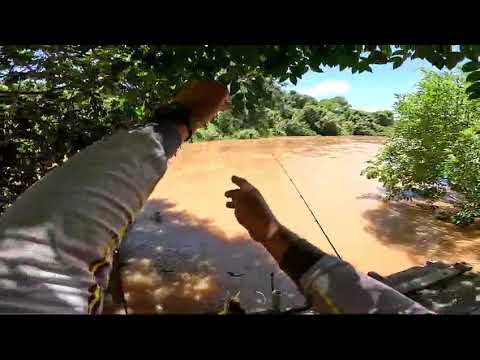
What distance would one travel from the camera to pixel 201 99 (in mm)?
1004

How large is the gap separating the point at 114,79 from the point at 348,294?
312 centimetres

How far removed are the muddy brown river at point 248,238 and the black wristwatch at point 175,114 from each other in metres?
2.69

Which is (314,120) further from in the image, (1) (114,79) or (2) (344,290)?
(2) (344,290)

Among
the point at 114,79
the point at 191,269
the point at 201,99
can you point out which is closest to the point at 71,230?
the point at 201,99

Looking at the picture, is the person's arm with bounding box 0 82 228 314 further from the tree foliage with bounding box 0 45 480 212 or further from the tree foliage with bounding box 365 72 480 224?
the tree foliage with bounding box 365 72 480 224

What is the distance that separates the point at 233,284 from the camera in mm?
5797

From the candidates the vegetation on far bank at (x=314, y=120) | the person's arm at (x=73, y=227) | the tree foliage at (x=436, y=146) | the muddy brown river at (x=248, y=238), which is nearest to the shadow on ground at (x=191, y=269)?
the muddy brown river at (x=248, y=238)

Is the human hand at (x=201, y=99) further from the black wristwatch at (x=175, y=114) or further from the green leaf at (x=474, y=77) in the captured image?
the green leaf at (x=474, y=77)

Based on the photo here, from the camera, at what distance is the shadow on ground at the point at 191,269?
17.2 ft

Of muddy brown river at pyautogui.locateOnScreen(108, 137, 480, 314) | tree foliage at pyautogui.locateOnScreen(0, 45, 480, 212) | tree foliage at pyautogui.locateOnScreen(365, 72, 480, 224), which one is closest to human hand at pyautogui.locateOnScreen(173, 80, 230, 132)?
tree foliage at pyautogui.locateOnScreen(0, 45, 480, 212)

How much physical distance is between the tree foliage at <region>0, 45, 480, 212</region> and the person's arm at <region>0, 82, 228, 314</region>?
119 cm
